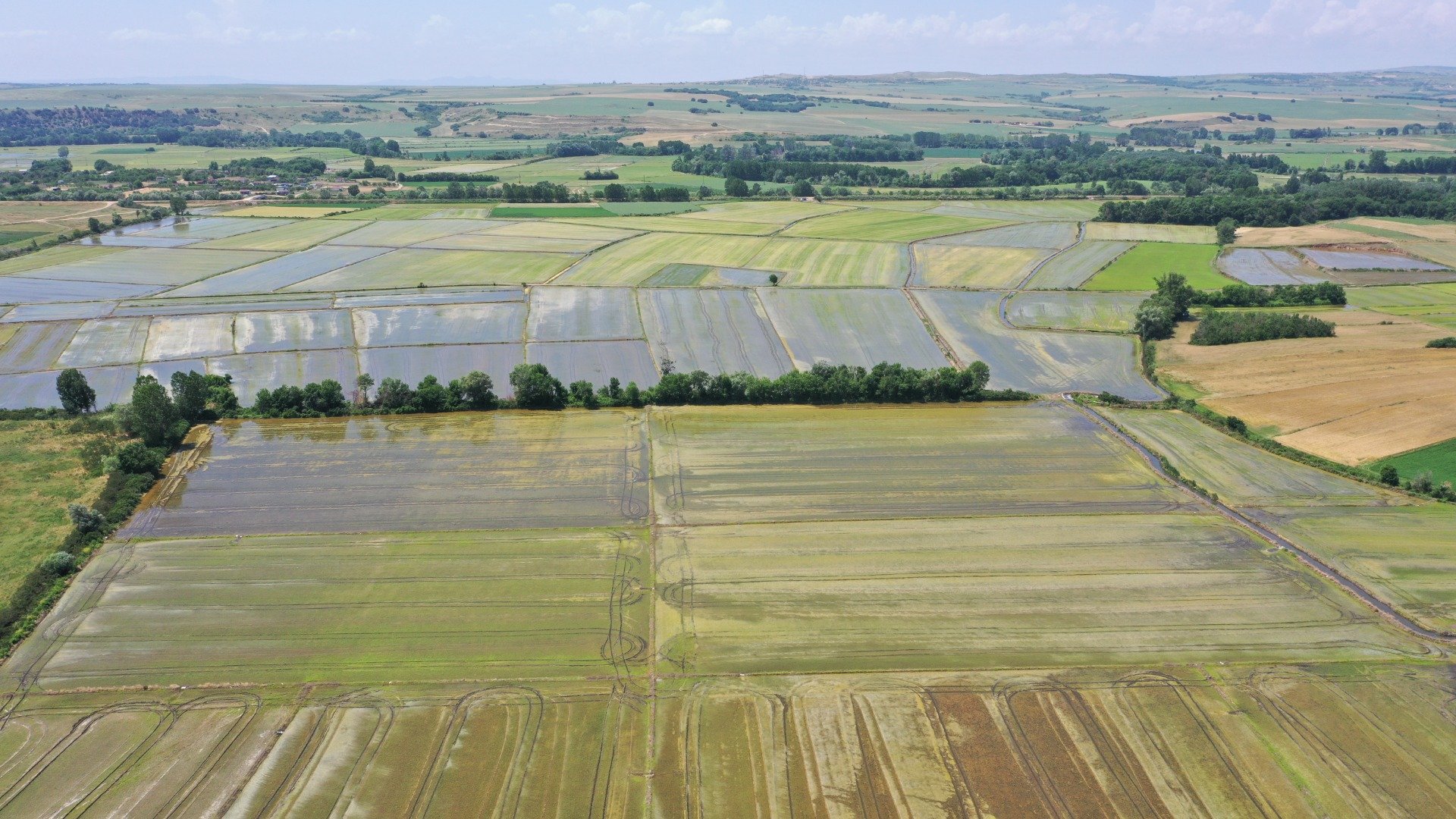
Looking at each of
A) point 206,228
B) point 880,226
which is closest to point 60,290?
point 206,228

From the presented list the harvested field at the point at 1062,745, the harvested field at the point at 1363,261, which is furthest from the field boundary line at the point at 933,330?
the harvested field at the point at 1363,261

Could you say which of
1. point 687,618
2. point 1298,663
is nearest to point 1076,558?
point 1298,663

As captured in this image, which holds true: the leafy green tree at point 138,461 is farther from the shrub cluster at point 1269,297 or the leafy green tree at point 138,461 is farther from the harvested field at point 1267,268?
the harvested field at point 1267,268

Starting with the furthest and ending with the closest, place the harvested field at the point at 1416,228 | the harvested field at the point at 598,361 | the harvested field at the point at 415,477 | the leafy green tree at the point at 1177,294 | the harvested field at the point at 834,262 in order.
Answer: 1. the harvested field at the point at 1416,228
2. the harvested field at the point at 834,262
3. the leafy green tree at the point at 1177,294
4. the harvested field at the point at 598,361
5. the harvested field at the point at 415,477

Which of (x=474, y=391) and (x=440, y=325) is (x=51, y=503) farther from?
(x=440, y=325)

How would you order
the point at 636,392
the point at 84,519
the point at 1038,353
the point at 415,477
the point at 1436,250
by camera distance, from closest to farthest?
1. the point at 84,519
2. the point at 415,477
3. the point at 636,392
4. the point at 1038,353
5. the point at 1436,250

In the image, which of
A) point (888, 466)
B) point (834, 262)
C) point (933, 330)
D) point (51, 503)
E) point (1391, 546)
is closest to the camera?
point (1391, 546)

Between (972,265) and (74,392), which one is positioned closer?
(74,392)

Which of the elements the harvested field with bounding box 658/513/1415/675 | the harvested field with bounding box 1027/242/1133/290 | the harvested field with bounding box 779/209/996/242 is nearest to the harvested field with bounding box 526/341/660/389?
the harvested field with bounding box 658/513/1415/675
